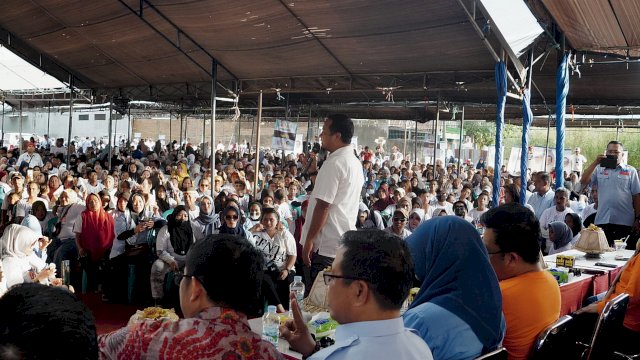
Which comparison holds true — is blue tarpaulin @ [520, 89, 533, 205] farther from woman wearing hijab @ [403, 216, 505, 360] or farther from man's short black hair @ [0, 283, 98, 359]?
man's short black hair @ [0, 283, 98, 359]

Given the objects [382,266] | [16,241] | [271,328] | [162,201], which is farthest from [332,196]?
[162,201]

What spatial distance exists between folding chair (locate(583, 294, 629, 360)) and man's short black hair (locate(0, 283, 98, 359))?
263 centimetres

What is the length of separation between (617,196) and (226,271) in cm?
594

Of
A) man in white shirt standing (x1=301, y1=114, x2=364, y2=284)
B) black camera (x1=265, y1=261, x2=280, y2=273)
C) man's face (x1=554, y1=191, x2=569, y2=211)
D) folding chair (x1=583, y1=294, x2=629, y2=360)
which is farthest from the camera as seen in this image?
Result: man's face (x1=554, y1=191, x2=569, y2=211)

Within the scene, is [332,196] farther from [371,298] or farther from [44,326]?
[44,326]

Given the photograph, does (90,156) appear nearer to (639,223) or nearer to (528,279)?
(639,223)

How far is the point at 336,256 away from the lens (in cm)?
176

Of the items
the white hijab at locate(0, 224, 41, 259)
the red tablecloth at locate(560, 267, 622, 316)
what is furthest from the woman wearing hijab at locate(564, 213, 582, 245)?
the white hijab at locate(0, 224, 41, 259)

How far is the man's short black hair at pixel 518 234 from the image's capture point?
2.47 m

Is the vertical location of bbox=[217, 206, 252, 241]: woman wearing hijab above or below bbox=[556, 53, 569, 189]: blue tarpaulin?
below

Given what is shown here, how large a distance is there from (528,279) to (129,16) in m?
8.32

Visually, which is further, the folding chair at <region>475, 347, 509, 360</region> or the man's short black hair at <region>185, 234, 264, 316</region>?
the folding chair at <region>475, 347, 509, 360</region>

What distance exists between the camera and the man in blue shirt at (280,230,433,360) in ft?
5.06

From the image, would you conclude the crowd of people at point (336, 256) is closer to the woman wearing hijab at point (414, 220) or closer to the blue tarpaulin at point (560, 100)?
the woman wearing hijab at point (414, 220)
